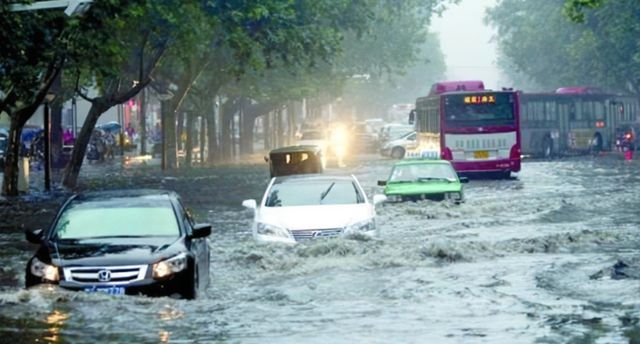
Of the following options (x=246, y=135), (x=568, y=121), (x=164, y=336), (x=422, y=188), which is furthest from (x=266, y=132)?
(x=164, y=336)

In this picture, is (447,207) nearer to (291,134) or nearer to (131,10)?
(131,10)

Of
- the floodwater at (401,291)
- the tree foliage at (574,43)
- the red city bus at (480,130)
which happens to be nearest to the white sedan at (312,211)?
the floodwater at (401,291)

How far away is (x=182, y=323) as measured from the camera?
47.5 ft

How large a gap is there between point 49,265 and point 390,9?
2246 inches

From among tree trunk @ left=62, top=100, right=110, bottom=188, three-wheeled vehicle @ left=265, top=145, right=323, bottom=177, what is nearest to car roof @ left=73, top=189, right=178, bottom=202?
tree trunk @ left=62, top=100, right=110, bottom=188

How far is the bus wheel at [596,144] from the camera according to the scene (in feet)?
236

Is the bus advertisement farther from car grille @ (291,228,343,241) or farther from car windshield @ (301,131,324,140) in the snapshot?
car grille @ (291,228,343,241)

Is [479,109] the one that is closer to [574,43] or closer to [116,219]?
[116,219]

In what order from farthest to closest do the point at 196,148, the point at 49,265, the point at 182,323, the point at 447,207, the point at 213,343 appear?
the point at 196,148
the point at 447,207
the point at 49,265
the point at 182,323
the point at 213,343

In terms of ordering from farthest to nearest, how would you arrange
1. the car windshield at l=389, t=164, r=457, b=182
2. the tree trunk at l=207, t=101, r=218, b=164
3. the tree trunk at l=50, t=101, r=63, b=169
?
the tree trunk at l=207, t=101, r=218, b=164 < the tree trunk at l=50, t=101, r=63, b=169 < the car windshield at l=389, t=164, r=457, b=182

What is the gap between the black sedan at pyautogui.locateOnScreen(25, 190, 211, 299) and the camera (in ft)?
50.2

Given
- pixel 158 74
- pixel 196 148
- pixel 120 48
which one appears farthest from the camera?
pixel 196 148

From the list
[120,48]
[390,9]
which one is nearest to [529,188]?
[120,48]

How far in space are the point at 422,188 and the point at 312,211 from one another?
1153 cm
